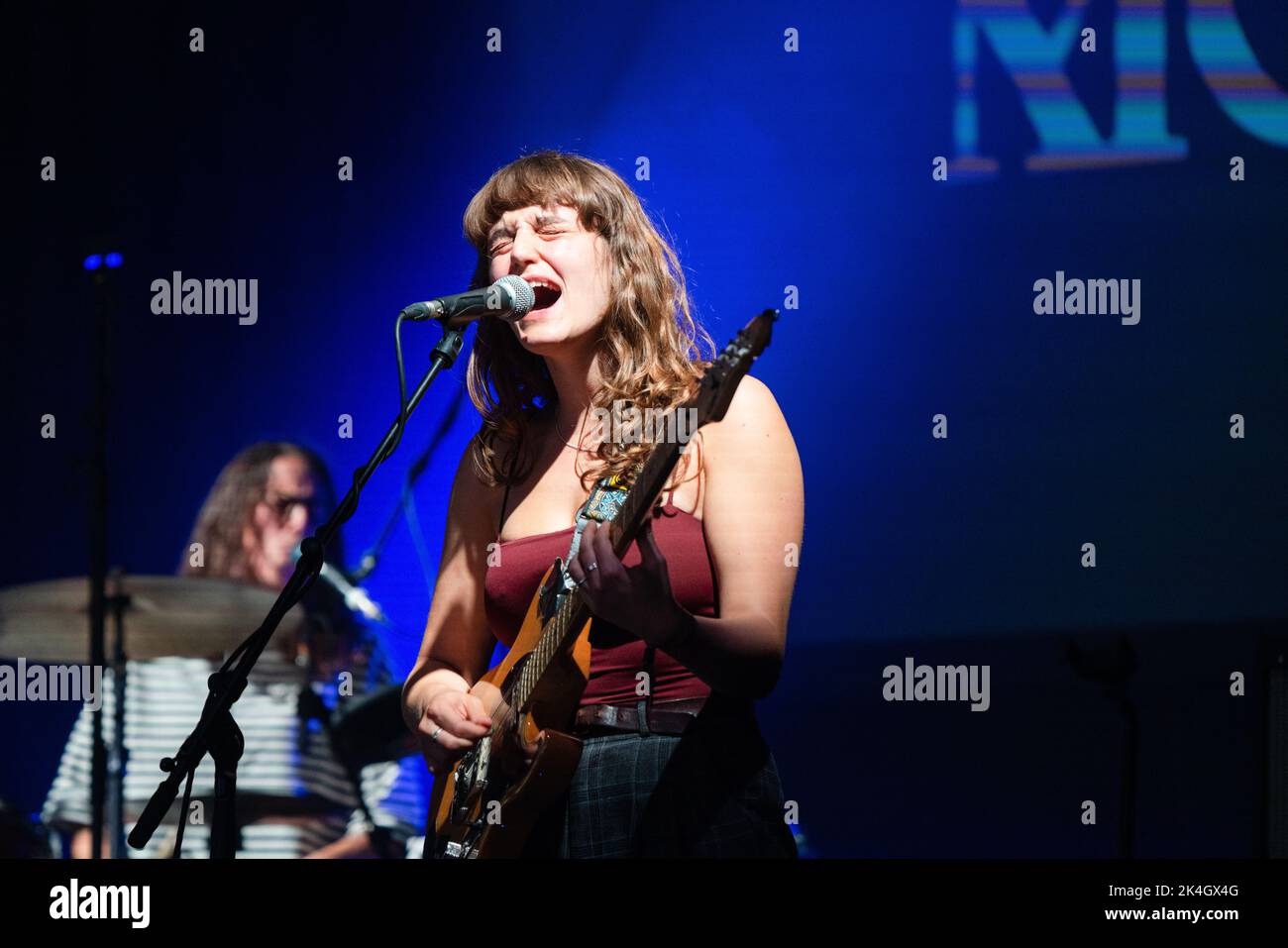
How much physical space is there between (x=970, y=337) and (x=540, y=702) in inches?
51.4

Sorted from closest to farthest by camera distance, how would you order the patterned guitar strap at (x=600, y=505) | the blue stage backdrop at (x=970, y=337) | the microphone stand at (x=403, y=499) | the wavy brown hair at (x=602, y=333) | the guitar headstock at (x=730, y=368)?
the guitar headstock at (x=730, y=368) → the patterned guitar strap at (x=600, y=505) → the wavy brown hair at (x=602, y=333) → the blue stage backdrop at (x=970, y=337) → the microphone stand at (x=403, y=499)

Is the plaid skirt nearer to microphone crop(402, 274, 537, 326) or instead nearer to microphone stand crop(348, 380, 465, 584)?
microphone crop(402, 274, 537, 326)

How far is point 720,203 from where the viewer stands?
9.37ft

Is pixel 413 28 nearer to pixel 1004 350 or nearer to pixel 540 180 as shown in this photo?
pixel 540 180

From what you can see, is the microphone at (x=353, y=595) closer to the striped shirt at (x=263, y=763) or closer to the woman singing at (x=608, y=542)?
the striped shirt at (x=263, y=763)

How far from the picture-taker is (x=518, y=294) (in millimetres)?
2164

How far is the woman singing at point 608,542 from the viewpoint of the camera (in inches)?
75.7

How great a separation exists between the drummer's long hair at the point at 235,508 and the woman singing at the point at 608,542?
2.34 feet

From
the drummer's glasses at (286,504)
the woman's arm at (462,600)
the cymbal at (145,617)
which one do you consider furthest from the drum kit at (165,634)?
the woman's arm at (462,600)

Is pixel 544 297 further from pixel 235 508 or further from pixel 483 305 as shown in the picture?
pixel 235 508
